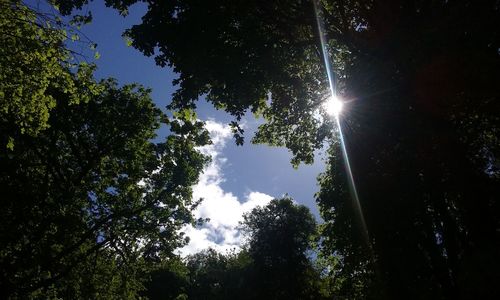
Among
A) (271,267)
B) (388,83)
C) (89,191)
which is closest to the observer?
(388,83)

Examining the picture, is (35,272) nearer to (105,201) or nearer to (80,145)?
(105,201)

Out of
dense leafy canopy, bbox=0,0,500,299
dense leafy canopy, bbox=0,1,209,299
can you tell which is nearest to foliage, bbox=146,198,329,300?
dense leafy canopy, bbox=0,1,209,299

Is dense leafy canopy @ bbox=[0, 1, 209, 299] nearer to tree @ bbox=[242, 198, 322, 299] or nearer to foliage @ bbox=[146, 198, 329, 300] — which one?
foliage @ bbox=[146, 198, 329, 300]

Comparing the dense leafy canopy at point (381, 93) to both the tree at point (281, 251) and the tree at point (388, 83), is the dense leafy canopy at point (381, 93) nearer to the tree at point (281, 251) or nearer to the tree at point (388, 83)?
the tree at point (388, 83)

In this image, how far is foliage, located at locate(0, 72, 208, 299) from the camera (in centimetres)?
2100

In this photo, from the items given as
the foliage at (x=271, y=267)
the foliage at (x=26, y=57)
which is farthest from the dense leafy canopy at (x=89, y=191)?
the foliage at (x=271, y=267)

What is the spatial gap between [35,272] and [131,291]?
7.73 m

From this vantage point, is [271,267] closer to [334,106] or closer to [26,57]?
[334,106]

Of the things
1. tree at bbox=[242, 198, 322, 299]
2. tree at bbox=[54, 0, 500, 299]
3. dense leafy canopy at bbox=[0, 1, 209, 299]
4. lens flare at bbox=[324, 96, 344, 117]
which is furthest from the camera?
tree at bbox=[242, 198, 322, 299]

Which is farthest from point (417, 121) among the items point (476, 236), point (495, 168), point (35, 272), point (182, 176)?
point (35, 272)

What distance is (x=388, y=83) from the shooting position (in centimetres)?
1309

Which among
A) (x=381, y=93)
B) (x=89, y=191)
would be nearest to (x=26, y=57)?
(x=381, y=93)

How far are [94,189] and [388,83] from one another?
19794 mm

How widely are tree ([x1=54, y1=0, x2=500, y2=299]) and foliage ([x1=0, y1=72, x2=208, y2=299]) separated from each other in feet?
29.2
